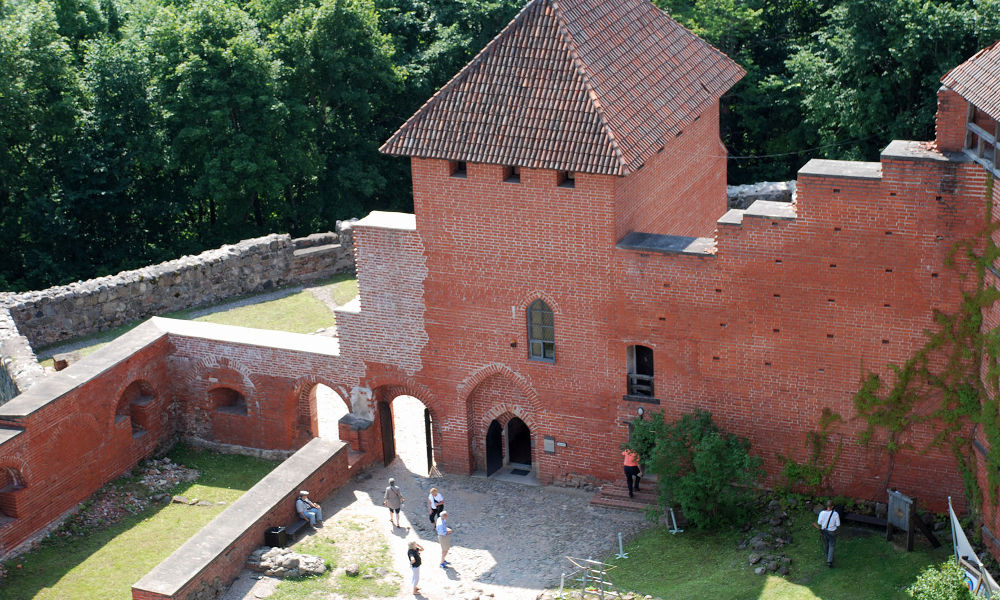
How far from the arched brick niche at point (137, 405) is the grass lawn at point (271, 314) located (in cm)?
496

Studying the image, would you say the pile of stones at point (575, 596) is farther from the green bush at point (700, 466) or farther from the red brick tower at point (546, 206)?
the red brick tower at point (546, 206)

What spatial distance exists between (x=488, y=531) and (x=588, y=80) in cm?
1017

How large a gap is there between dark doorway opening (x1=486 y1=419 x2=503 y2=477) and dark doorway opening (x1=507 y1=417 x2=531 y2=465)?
0.23 metres

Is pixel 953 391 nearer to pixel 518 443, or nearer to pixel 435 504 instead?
pixel 518 443

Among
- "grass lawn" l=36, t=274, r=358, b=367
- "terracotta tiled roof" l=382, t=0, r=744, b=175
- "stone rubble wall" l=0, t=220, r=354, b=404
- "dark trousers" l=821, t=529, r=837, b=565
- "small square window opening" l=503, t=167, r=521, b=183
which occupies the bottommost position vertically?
"dark trousers" l=821, t=529, r=837, b=565

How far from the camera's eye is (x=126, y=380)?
3212 cm

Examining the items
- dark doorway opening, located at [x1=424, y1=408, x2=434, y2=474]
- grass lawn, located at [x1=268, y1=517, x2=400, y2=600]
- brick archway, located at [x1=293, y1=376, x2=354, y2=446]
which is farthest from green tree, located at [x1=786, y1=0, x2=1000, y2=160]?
grass lawn, located at [x1=268, y1=517, x2=400, y2=600]

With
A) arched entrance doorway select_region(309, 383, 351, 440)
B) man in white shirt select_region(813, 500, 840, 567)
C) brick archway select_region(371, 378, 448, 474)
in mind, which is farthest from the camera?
arched entrance doorway select_region(309, 383, 351, 440)

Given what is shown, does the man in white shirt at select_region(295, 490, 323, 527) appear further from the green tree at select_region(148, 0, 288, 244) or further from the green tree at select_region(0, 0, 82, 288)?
the green tree at select_region(0, 0, 82, 288)

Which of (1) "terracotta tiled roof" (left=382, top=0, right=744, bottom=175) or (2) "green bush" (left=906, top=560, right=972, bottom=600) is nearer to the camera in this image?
(2) "green bush" (left=906, top=560, right=972, bottom=600)

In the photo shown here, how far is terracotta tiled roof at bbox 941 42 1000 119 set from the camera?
906 inches

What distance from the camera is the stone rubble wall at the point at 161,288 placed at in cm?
3731

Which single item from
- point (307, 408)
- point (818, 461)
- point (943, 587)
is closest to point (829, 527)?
point (818, 461)

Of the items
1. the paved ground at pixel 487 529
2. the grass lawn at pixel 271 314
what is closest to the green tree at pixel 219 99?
the grass lawn at pixel 271 314
